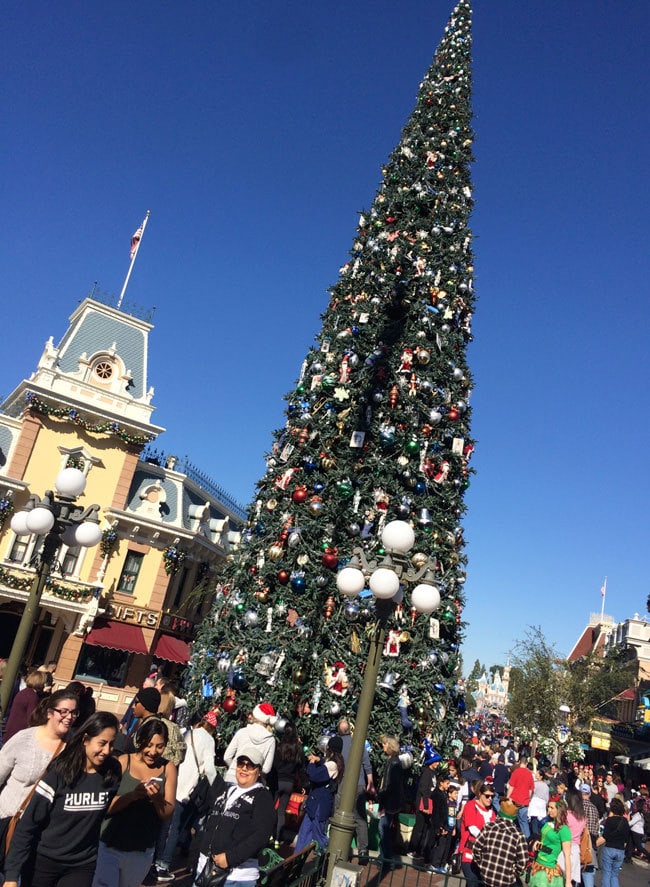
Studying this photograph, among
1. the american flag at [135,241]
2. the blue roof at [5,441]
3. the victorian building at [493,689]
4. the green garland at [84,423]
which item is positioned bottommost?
the victorian building at [493,689]

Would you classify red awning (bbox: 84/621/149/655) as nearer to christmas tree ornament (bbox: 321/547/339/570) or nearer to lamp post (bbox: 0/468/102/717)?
christmas tree ornament (bbox: 321/547/339/570)

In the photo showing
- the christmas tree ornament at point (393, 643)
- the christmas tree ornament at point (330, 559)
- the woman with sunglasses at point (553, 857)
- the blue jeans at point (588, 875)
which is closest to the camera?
the woman with sunglasses at point (553, 857)

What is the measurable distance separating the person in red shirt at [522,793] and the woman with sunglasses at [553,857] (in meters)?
3.76

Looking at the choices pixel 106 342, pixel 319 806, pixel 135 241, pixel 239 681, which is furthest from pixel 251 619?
pixel 135 241

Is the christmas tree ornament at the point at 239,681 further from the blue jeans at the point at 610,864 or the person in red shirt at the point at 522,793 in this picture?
the blue jeans at the point at 610,864

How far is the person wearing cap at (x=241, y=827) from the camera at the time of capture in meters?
4.12

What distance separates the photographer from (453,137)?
1410 cm

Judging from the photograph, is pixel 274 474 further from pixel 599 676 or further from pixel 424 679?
pixel 599 676

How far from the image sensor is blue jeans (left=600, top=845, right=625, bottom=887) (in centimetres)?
977

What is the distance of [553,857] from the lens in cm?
707

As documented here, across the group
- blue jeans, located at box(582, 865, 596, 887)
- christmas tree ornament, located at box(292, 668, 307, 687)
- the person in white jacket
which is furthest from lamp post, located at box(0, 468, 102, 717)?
blue jeans, located at box(582, 865, 596, 887)

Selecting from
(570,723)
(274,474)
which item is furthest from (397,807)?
(570,723)

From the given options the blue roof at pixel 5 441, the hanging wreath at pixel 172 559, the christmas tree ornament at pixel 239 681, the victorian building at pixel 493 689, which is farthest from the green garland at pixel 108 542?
the victorian building at pixel 493 689

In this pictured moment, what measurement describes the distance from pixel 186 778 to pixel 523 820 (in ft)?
25.0
